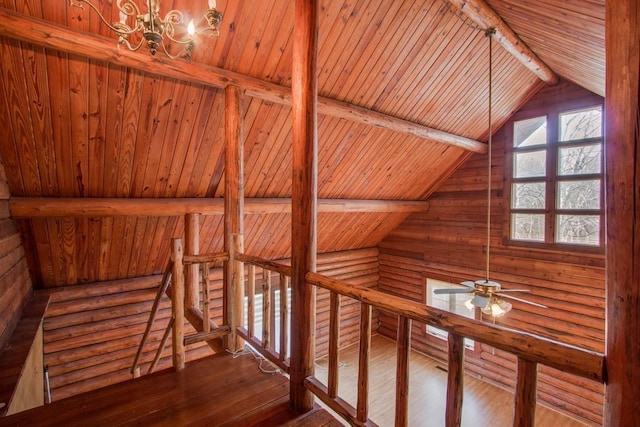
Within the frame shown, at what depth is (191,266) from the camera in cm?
438

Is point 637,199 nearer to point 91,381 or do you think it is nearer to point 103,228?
point 103,228

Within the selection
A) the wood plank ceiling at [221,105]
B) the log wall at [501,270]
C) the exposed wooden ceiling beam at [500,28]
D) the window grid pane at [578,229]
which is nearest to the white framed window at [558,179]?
the window grid pane at [578,229]

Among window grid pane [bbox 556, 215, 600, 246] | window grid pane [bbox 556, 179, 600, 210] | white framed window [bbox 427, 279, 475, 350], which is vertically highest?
window grid pane [bbox 556, 179, 600, 210]

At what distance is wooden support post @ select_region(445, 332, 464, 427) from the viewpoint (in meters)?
1.48

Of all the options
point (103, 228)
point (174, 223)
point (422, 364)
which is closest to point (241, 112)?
point (174, 223)

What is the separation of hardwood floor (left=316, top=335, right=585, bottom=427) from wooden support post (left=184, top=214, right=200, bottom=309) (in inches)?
138

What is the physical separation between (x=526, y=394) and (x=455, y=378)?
30cm

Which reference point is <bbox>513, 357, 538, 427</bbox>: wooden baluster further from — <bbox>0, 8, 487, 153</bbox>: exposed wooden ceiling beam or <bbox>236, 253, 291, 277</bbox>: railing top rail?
<bbox>0, 8, 487, 153</bbox>: exposed wooden ceiling beam

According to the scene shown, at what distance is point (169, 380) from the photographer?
8.63 ft

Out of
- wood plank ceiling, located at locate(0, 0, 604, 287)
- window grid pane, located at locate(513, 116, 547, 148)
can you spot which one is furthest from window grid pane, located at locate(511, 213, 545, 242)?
wood plank ceiling, located at locate(0, 0, 604, 287)

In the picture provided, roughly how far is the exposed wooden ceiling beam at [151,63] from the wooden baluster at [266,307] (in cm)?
211

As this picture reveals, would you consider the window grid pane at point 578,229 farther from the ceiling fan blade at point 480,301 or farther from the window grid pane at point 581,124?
the ceiling fan blade at point 480,301

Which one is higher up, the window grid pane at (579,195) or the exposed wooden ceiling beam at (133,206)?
the window grid pane at (579,195)

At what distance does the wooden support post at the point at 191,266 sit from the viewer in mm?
4320
